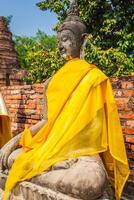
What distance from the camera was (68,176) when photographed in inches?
93.7

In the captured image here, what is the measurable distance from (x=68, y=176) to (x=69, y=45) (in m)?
1.11

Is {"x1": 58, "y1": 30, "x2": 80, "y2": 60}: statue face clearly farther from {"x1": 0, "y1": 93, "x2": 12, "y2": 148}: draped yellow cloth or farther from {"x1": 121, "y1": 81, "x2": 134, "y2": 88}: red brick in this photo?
{"x1": 0, "y1": 93, "x2": 12, "y2": 148}: draped yellow cloth

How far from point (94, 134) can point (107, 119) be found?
0.49 ft

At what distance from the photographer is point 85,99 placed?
269 cm

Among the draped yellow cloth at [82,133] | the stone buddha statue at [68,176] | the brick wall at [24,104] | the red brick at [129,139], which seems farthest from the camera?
the brick wall at [24,104]

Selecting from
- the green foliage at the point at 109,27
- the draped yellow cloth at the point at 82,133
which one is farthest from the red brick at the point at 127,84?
the green foliage at the point at 109,27

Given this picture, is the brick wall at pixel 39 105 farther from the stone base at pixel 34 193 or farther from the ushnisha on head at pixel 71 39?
the stone base at pixel 34 193

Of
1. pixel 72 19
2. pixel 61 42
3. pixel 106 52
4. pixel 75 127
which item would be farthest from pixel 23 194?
pixel 106 52

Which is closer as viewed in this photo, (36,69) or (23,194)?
(23,194)

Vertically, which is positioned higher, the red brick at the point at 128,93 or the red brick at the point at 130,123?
the red brick at the point at 128,93

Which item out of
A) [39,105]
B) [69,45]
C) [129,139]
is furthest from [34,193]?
[39,105]

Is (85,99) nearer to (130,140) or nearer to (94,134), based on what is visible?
(94,134)

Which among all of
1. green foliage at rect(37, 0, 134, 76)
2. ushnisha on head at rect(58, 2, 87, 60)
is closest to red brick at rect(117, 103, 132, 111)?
ushnisha on head at rect(58, 2, 87, 60)

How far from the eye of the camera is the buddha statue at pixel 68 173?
7.59 feet
